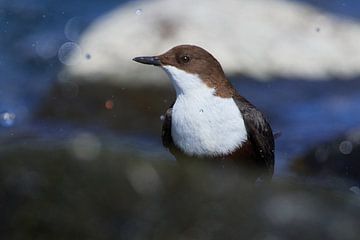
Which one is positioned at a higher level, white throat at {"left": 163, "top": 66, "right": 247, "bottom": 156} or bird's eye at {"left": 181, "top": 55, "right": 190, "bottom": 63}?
bird's eye at {"left": 181, "top": 55, "right": 190, "bottom": 63}

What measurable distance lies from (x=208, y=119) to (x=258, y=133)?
0.40 meters

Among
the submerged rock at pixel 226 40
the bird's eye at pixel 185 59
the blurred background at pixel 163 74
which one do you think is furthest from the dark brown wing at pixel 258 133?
the submerged rock at pixel 226 40

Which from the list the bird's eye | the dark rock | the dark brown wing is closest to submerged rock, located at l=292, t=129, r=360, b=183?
the dark brown wing

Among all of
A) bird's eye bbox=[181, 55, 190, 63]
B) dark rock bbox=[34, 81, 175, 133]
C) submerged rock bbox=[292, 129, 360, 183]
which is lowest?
dark rock bbox=[34, 81, 175, 133]

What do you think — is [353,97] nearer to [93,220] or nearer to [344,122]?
[344,122]

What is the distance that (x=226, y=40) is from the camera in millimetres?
9547

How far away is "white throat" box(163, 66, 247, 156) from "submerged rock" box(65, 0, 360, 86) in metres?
3.03

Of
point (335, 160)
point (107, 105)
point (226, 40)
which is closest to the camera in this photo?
point (335, 160)

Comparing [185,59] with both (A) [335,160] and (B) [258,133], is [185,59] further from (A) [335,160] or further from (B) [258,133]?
(A) [335,160]

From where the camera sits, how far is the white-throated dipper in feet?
19.8

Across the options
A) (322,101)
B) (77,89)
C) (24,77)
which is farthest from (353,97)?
(24,77)

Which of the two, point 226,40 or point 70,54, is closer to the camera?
point 70,54

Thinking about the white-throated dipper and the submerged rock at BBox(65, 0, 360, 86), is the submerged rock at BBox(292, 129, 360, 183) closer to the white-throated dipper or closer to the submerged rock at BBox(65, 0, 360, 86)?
the white-throated dipper

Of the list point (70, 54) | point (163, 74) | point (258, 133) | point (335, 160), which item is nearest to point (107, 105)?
point (163, 74)
